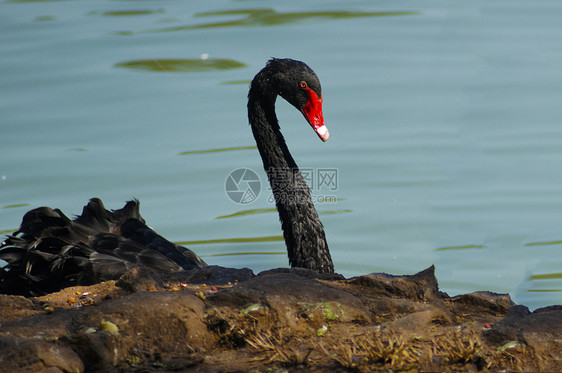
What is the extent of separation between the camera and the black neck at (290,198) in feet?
16.2

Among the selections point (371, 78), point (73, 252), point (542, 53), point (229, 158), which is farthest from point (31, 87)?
point (542, 53)

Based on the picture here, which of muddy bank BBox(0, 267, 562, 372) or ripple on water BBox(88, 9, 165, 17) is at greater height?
ripple on water BBox(88, 9, 165, 17)

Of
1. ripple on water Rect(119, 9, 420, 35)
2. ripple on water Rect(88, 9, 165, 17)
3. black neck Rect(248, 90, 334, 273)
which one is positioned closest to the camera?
black neck Rect(248, 90, 334, 273)

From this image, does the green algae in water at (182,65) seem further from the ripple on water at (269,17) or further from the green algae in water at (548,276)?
the green algae in water at (548,276)

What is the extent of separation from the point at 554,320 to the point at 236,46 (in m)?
8.35

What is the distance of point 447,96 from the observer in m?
9.15

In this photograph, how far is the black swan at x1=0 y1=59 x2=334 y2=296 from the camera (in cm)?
426

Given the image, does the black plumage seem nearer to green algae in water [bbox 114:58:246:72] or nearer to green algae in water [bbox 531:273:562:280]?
green algae in water [bbox 531:273:562:280]

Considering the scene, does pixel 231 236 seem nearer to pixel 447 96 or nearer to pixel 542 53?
pixel 447 96

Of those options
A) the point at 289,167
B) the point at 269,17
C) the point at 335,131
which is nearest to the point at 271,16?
the point at 269,17

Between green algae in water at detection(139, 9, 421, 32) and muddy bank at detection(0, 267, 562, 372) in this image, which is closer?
muddy bank at detection(0, 267, 562, 372)

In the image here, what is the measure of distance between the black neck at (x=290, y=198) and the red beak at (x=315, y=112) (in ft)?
0.99

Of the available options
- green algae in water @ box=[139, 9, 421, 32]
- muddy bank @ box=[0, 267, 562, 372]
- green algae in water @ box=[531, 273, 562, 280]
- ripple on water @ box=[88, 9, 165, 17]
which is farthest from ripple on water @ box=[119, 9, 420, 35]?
muddy bank @ box=[0, 267, 562, 372]

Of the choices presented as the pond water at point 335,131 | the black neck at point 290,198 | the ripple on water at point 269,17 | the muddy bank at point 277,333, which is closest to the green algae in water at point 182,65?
the pond water at point 335,131
